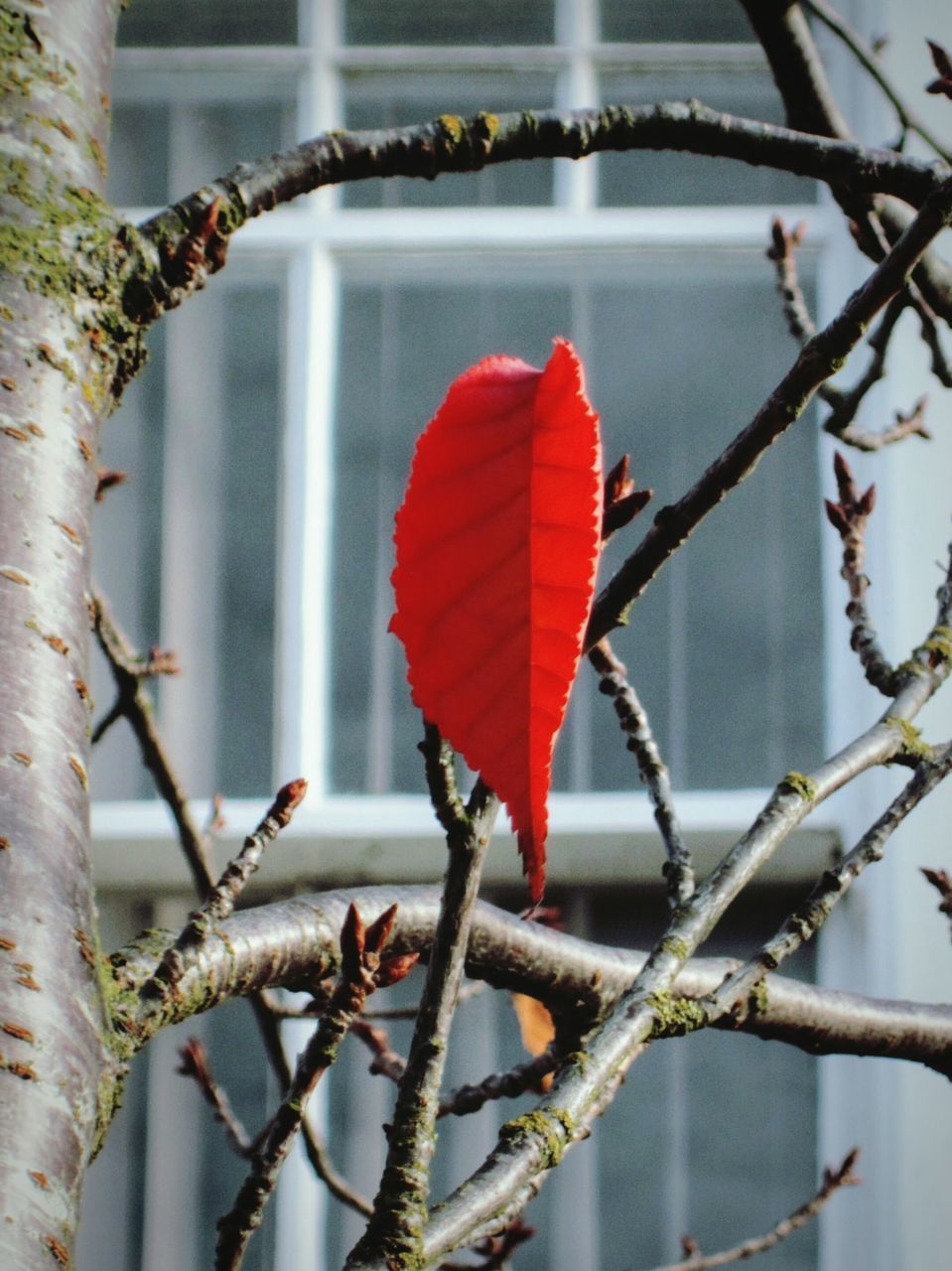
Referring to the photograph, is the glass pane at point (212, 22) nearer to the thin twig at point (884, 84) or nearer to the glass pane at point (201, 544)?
the glass pane at point (201, 544)

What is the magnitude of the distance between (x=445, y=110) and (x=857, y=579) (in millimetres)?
1800

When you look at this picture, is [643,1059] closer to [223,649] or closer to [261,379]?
[223,649]

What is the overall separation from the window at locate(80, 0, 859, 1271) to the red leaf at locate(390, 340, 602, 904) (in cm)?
168

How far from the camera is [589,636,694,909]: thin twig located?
68 cm

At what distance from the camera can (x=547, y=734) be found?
14.6 inches

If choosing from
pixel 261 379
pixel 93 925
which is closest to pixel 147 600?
pixel 261 379

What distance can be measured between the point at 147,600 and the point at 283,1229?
0.91 meters

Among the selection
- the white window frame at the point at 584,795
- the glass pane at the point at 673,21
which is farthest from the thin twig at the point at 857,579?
the glass pane at the point at 673,21

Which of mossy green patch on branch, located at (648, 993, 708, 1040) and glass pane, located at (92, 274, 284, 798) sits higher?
glass pane, located at (92, 274, 284, 798)

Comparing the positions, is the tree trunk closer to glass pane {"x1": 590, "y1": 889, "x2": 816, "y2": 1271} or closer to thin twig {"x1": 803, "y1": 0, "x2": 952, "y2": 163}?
thin twig {"x1": 803, "y1": 0, "x2": 952, "y2": 163}

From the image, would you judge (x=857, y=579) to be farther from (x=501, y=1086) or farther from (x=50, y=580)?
(x=50, y=580)

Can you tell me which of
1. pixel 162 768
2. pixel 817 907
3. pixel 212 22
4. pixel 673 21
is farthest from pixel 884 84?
pixel 212 22

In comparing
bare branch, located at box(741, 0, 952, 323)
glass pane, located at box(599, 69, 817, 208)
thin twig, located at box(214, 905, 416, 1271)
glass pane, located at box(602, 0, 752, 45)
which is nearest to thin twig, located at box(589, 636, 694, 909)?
thin twig, located at box(214, 905, 416, 1271)

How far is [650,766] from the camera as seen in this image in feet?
2.39
